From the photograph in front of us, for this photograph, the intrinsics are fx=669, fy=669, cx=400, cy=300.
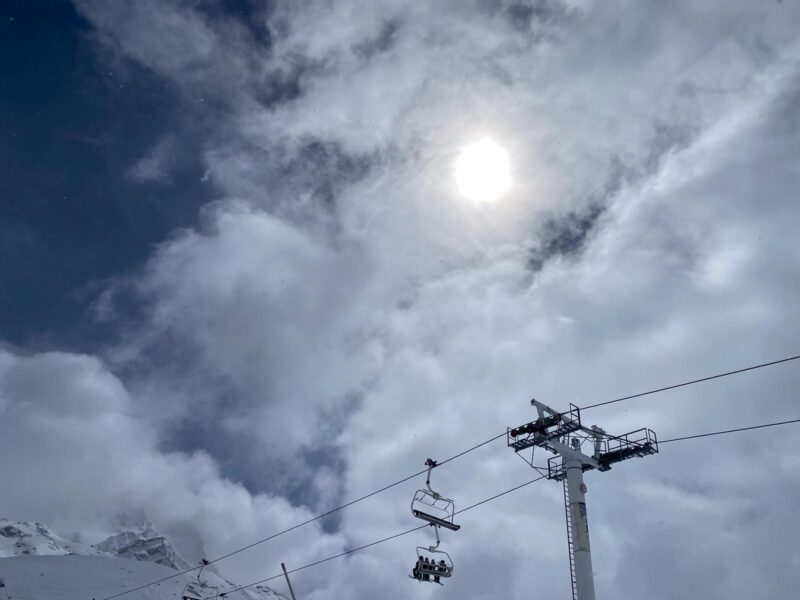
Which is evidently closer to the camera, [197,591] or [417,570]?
[417,570]

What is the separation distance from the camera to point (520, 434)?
32969mm

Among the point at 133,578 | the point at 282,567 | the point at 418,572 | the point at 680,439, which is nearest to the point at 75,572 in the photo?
the point at 133,578

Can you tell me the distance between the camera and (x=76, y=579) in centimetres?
13375

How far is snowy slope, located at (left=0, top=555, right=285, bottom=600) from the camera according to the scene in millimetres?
119688

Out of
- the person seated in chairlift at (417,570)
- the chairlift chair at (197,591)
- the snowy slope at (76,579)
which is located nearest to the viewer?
the person seated in chairlift at (417,570)

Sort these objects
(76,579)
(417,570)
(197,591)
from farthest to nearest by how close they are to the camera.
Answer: (76,579), (197,591), (417,570)

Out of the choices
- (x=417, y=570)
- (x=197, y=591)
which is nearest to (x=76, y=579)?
(x=197, y=591)

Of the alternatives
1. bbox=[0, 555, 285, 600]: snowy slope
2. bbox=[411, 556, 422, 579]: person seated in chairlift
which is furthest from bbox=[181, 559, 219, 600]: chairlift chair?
bbox=[411, 556, 422, 579]: person seated in chairlift

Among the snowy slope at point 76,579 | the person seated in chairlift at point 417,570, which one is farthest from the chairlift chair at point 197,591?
the person seated in chairlift at point 417,570

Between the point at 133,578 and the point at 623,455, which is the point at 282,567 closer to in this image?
the point at 623,455

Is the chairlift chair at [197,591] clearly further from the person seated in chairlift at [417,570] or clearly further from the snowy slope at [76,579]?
the person seated in chairlift at [417,570]

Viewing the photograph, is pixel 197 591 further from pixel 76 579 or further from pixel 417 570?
pixel 417 570

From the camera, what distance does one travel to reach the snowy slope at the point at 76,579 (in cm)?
11969

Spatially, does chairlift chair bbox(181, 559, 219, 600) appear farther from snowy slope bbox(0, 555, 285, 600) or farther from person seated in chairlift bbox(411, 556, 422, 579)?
person seated in chairlift bbox(411, 556, 422, 579)
